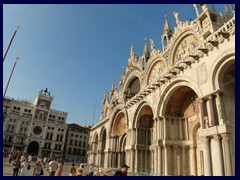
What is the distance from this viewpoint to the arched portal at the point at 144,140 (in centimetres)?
1797

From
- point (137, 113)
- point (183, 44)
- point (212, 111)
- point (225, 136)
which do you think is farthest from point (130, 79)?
point (225, 136)

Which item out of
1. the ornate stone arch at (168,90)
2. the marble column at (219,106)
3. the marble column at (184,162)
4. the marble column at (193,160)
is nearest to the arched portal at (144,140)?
the ornate stone arch at (168,90)

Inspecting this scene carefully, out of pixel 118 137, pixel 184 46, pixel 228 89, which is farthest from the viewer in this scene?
pixel 118 137

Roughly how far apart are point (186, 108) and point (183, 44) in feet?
20.9

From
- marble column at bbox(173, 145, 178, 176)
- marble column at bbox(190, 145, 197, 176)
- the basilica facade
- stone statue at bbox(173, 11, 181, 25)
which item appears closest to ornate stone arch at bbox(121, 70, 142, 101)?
the basilica facade

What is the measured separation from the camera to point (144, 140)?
61.5 ft

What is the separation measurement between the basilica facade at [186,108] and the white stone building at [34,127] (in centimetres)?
2987

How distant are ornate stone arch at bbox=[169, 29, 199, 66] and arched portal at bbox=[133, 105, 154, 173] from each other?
5.28m

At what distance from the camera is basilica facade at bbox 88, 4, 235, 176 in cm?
1024

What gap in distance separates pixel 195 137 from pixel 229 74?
514 centimetres

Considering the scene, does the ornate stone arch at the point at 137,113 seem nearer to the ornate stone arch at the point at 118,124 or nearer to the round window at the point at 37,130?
the ornate stone arch at the point at 118,124

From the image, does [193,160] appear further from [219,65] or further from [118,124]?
[118,124]

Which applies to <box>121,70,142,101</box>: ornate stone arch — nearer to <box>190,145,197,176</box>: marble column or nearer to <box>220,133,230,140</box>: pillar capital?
<box>190,145,197,176</box>: marble column
